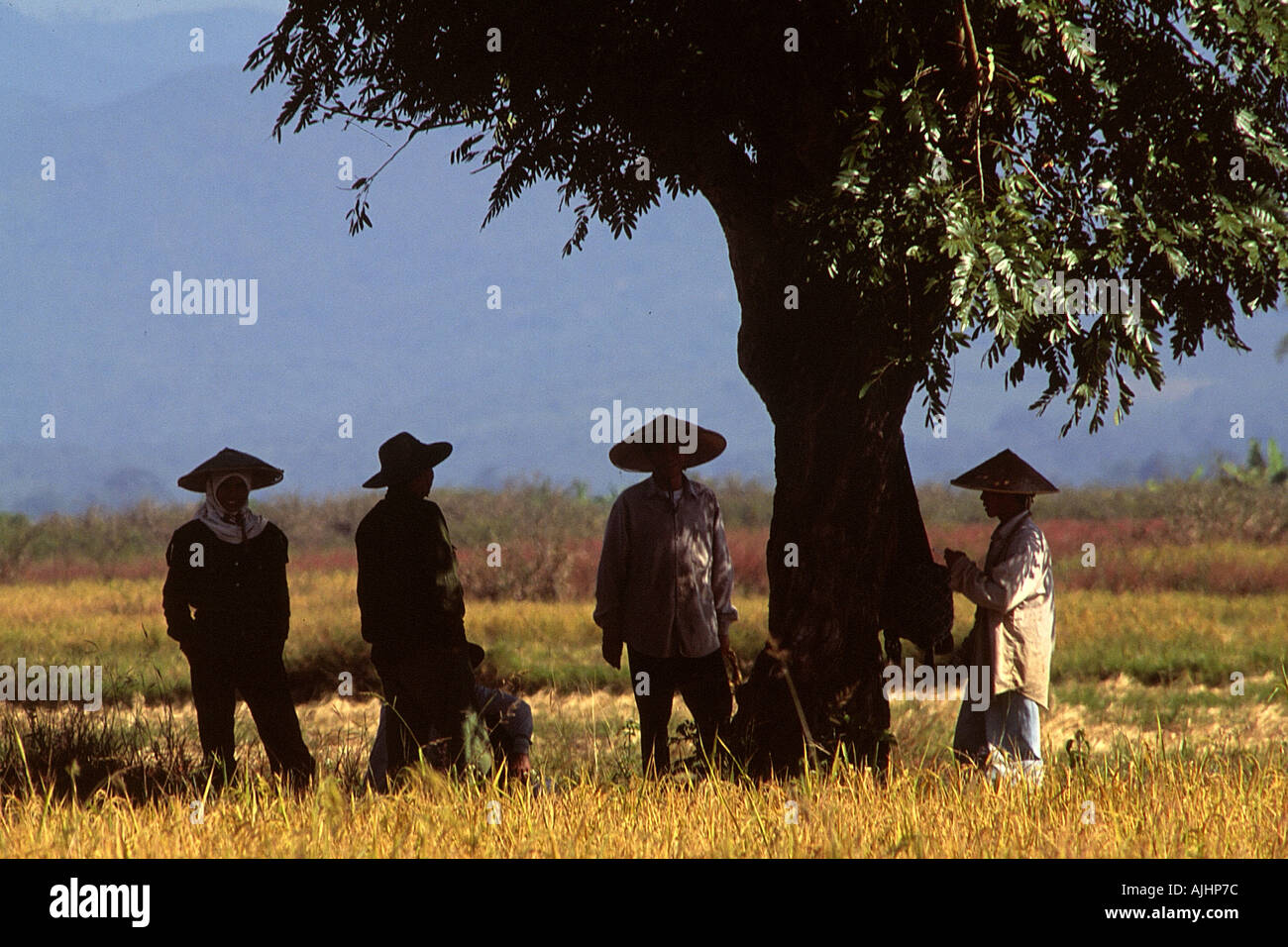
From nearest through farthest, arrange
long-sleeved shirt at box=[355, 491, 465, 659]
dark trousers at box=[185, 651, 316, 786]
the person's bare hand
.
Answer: long-sleeved shirt at box=[355, 491, 465, 659]
the person's bare hand
dark trousers at box=[185, 651, 316, 786]

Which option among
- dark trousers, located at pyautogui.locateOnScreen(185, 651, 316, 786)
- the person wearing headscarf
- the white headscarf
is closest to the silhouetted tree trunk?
dark trousers, located at pyautogui.locateOnScreen(185, 651, 316, 786)

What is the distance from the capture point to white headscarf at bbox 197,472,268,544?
820cm

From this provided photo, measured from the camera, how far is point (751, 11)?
8.06 m

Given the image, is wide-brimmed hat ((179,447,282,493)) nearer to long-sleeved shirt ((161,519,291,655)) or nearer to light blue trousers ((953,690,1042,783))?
long-sleeved shirt ((161,519,291,655))

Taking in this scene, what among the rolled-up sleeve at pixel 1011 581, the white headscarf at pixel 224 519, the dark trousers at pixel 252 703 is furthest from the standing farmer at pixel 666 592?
the white headscarf at pixel 224 519

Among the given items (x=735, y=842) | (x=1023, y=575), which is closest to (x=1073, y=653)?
(x=1023, y=575)

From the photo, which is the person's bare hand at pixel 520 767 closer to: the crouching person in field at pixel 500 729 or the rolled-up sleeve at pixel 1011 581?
the crouching person in field at pixel 500 729

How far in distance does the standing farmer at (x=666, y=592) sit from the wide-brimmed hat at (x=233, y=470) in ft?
7.56

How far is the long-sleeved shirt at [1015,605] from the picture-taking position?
7590mm

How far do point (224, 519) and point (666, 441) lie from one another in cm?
291

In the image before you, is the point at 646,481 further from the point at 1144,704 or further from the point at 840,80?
the point at 1144,704

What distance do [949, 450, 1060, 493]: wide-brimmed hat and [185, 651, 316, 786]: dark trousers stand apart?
14.8ft
